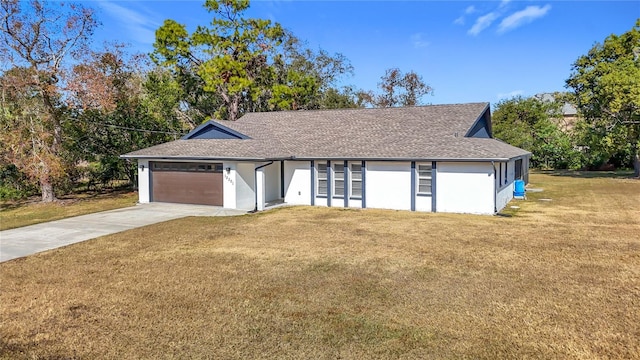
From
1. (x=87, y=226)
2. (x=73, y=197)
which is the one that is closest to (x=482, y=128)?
(x=87, y=226)

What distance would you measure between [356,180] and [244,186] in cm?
506

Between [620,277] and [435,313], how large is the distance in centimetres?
446

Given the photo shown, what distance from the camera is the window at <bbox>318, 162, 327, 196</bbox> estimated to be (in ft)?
60.9

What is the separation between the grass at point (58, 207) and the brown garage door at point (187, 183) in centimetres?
196

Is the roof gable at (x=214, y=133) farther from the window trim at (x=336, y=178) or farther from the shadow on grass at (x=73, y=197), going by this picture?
the shadow on grass at (x=73, y=197)

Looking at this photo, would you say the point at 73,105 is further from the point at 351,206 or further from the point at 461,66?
the point at 461,66

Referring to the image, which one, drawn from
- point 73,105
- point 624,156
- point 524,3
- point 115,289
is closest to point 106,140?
point 73,105

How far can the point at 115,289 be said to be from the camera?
7473 mm

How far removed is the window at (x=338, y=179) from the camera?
1819 centimetres

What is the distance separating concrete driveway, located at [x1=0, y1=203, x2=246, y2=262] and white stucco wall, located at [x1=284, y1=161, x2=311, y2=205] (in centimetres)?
313

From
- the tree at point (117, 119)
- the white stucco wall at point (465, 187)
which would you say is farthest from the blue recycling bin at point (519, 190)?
the tree at point (117, 119)

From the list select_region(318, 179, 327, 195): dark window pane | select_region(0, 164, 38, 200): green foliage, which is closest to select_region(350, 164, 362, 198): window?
select_region(318, 179, 327, 195): dark window pane

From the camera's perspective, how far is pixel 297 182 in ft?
62.5

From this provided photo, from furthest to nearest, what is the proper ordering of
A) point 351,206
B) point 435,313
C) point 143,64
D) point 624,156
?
point 624,156
point 143,64
point 351,206
point 435,313
